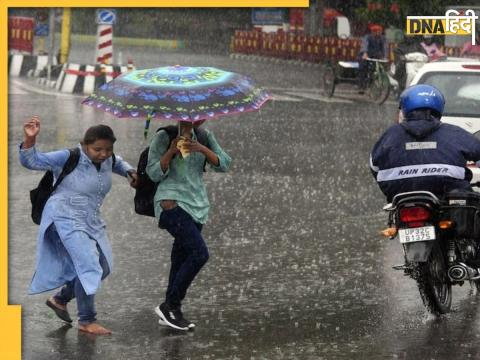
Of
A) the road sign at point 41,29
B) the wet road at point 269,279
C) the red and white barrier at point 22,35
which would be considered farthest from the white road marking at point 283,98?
the red and white barrier at point 22,35

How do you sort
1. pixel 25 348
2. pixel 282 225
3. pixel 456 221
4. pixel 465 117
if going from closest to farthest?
1. pixel 25 348
2. pixel 456 221
3. pixel 282 225
4. pixel 465 117

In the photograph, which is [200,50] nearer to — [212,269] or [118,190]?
[118,190]

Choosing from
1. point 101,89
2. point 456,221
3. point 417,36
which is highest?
point 101,89

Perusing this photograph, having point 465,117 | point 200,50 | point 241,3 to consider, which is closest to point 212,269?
point 241,3

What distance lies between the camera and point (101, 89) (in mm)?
7512

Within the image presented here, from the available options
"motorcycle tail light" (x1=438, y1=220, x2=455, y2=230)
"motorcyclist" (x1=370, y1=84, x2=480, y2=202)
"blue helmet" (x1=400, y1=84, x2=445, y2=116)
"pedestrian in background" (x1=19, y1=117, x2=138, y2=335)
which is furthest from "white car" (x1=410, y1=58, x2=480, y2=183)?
"pedestrian in background" (x1=19, y1=117, x2=138, y2=335)

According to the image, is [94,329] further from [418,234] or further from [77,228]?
[418,234]

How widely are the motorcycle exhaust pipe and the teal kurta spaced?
1.56 m

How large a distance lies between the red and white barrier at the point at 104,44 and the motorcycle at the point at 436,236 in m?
20.4

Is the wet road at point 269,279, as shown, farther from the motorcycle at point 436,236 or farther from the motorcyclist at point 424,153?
the motorcyclist at point 424,153

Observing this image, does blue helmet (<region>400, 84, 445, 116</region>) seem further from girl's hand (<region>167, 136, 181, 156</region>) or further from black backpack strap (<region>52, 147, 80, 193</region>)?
black backpack strap (<region>52, 147, 80, 193</region>)

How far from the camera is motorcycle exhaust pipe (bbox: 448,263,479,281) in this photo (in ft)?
25.7

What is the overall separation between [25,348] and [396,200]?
2.37 meters

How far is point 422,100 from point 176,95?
5.40 ft
